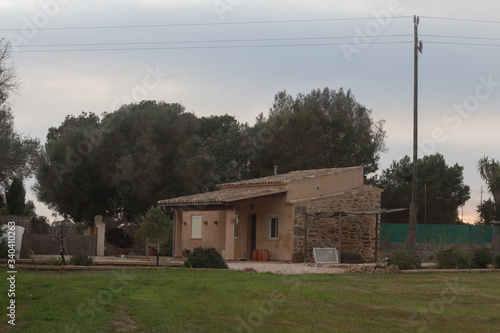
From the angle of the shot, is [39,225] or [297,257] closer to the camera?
[297,257]

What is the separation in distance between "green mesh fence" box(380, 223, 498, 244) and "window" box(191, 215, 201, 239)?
10081 mm

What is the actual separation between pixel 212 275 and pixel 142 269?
2590mm

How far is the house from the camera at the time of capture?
29.3m

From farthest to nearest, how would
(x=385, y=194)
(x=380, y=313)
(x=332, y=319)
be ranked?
1. (x=385, y=194)
2. (x=380, y=313)
3. (x=332, y=319)

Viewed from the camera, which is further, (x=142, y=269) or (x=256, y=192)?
(x=256, y=192)

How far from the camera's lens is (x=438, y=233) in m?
35.2

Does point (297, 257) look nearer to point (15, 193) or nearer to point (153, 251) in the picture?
point (153, 251)

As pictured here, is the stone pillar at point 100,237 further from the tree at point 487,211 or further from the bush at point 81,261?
the tree at point 487,211

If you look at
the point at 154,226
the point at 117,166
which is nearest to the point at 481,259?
the point at 154,226

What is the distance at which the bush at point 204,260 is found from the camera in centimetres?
1964

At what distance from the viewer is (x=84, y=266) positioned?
1764 centimetres

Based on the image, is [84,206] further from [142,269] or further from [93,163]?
[142,269]

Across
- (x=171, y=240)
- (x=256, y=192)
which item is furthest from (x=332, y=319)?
(x=171, y=240)

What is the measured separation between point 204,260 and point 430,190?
3412 cm
